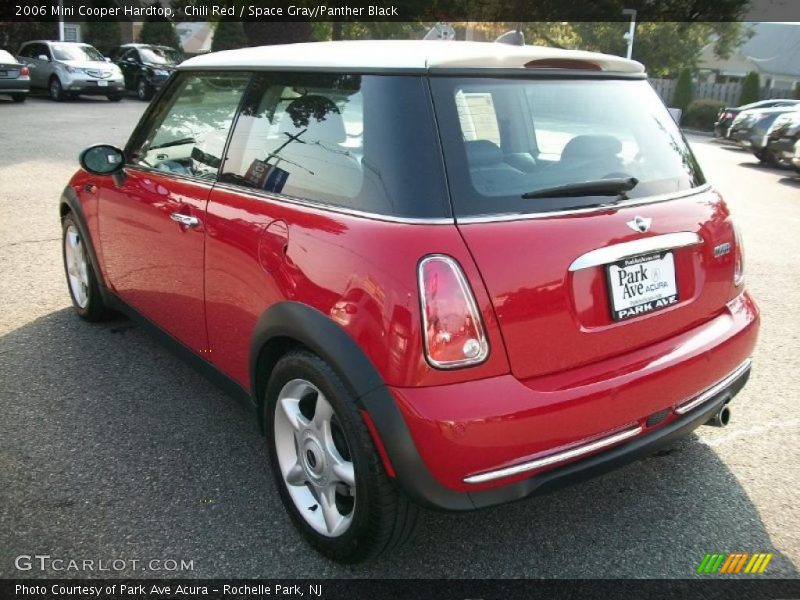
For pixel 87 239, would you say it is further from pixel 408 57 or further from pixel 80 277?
pixel 408 57

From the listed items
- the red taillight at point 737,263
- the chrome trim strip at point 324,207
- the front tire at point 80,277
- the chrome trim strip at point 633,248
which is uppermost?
the chrome trim strip at point 324,207

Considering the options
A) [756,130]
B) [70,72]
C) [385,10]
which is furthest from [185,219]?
[385,10]

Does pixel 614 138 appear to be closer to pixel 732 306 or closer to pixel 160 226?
pixel 732 306

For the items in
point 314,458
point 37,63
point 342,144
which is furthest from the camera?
point 37,63

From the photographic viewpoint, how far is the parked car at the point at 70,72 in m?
20.9

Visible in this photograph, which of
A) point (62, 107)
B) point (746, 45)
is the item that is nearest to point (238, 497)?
point (62, 107)

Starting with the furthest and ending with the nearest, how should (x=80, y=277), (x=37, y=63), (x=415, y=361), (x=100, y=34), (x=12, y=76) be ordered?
1. (x=100, y=34)
2. (x=37, y=63)
3. (x=12, y=76)
4. (x=80, y=277)
5. (x=415, y=361)

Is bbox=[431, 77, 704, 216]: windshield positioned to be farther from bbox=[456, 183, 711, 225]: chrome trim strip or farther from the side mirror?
the side mirror

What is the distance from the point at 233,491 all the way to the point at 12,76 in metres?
20.3

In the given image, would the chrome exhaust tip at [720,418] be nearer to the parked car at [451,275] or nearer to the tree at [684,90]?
the parked car at [451,275]

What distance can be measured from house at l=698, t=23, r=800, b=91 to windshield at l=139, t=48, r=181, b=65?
123 ft

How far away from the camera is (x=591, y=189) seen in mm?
2309

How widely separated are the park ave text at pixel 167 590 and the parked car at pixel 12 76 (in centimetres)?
2044

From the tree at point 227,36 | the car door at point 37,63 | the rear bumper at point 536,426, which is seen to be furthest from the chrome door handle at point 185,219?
the tree at point 227,36
